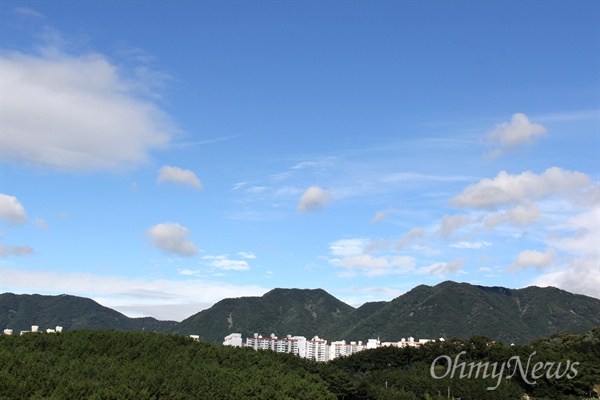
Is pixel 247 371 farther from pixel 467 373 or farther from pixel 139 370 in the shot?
pixel 467 373

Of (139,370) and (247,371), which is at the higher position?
(139,370)

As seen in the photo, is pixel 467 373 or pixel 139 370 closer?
pixel 139 370

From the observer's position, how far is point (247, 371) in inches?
2411

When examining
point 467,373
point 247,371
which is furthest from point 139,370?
point 467,373

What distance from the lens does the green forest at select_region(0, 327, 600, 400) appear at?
149ft

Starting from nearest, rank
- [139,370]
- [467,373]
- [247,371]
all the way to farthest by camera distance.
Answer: [139,370] < [247,371] < [467,373]

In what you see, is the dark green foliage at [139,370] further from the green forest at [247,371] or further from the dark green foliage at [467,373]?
the dark green foliage at [467,373]

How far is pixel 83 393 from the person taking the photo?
41969 mm

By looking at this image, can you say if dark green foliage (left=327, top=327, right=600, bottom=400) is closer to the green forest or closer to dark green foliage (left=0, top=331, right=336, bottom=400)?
the green forest

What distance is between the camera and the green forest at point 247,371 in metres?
45.5

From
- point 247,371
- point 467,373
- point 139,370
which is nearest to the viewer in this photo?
point 139,370

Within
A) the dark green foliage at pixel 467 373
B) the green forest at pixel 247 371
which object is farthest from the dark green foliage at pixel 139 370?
the dark green foliage at pixel 467 373

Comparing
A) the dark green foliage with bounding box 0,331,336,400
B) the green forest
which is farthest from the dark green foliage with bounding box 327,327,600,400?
the dark green foliage with bounding box 0,331,336,400

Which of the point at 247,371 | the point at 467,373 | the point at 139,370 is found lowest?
the point at 467,373
